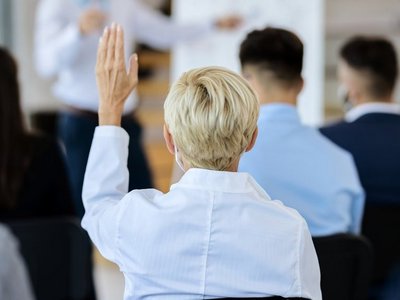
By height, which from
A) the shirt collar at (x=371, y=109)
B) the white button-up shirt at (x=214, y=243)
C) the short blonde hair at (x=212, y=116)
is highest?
the short blonde hair at (x=212, y=116)

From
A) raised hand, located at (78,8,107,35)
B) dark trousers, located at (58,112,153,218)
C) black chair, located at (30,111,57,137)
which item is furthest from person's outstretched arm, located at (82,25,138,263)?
black chair, located at (30,111,57,137)

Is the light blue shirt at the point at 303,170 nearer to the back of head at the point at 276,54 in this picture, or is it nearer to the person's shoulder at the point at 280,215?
the back of head at the point at 276,54

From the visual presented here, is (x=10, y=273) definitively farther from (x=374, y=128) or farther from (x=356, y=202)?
(x=374, y=128)

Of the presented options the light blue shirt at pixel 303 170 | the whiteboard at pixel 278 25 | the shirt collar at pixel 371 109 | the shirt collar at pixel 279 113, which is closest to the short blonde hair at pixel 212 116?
the light blue shirt at pixel 303 170

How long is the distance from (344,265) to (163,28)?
7.84 feet

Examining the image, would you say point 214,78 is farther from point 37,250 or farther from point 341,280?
point 37,250

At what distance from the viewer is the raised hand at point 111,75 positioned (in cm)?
168

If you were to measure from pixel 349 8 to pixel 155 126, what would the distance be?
6.20 feet

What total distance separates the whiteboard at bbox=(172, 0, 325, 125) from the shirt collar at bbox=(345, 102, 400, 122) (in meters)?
1.07

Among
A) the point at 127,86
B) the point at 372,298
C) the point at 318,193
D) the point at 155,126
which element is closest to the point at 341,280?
the point at 318,193

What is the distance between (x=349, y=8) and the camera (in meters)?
4.80

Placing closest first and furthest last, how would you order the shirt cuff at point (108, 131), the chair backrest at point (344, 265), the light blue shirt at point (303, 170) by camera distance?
1. the shirt cuff at point (108, 131)
2. the chair backrest at point (344, 265)
3. the light blue shirt at point (303, 170)

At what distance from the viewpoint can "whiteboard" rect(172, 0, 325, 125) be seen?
397 cm

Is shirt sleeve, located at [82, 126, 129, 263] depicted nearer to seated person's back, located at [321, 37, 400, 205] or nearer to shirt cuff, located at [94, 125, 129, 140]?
shirt cuff, located at [94, 125, 129, 140]
